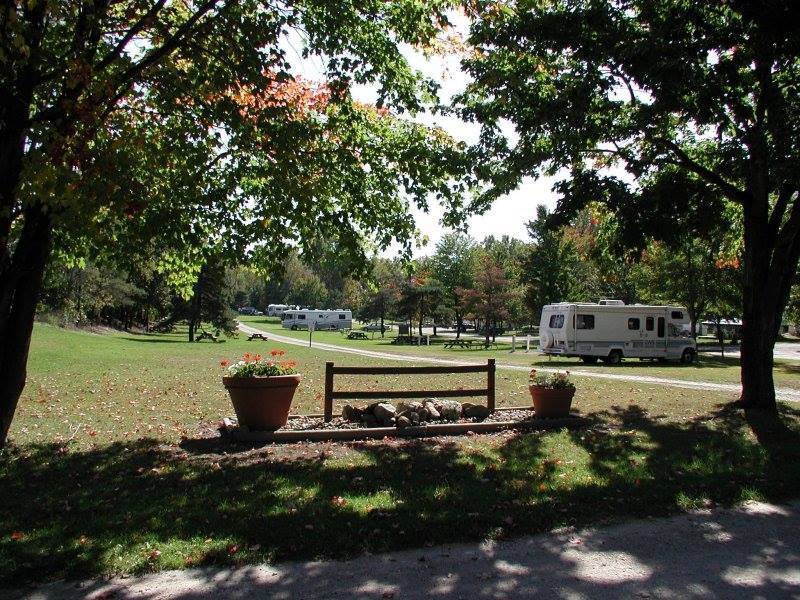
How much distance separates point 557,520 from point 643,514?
0.83 metres

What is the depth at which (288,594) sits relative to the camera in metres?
3.57

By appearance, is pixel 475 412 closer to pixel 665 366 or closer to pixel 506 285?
pixel 665 366

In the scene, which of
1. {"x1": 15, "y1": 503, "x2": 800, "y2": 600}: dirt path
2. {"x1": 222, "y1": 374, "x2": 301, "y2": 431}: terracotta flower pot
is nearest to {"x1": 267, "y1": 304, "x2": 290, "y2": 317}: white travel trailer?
{"x1": 222, "y1": 374, "x2": 301, "y2": 431}: terracotta flower pot

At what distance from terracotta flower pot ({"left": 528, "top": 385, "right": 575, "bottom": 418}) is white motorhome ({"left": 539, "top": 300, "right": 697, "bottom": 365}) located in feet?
61.3

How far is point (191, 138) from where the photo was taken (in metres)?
7.46

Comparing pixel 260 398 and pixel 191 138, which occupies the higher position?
pixel 191 138

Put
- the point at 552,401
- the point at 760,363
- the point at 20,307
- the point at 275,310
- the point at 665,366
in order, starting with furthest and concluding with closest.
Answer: the point at 275,310 → the point at 665,366 → the point at 760,363 → the point at 552,401 → the point at 20,307

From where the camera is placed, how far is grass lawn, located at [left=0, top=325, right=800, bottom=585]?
4379mm

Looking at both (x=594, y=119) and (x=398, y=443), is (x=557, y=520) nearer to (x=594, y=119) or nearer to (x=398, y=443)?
(x=398, y=443)

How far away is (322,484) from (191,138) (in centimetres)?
444

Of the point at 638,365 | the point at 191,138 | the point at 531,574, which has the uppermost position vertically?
the point at 191,138

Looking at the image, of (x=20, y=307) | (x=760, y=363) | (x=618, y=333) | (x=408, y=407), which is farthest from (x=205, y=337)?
(x=20, y=307)

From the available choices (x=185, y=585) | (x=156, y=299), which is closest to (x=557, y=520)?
(x=185, y=585)

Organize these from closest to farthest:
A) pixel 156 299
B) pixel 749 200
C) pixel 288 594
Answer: pixel 288 594, pixel 749 200, pixel 156 299
